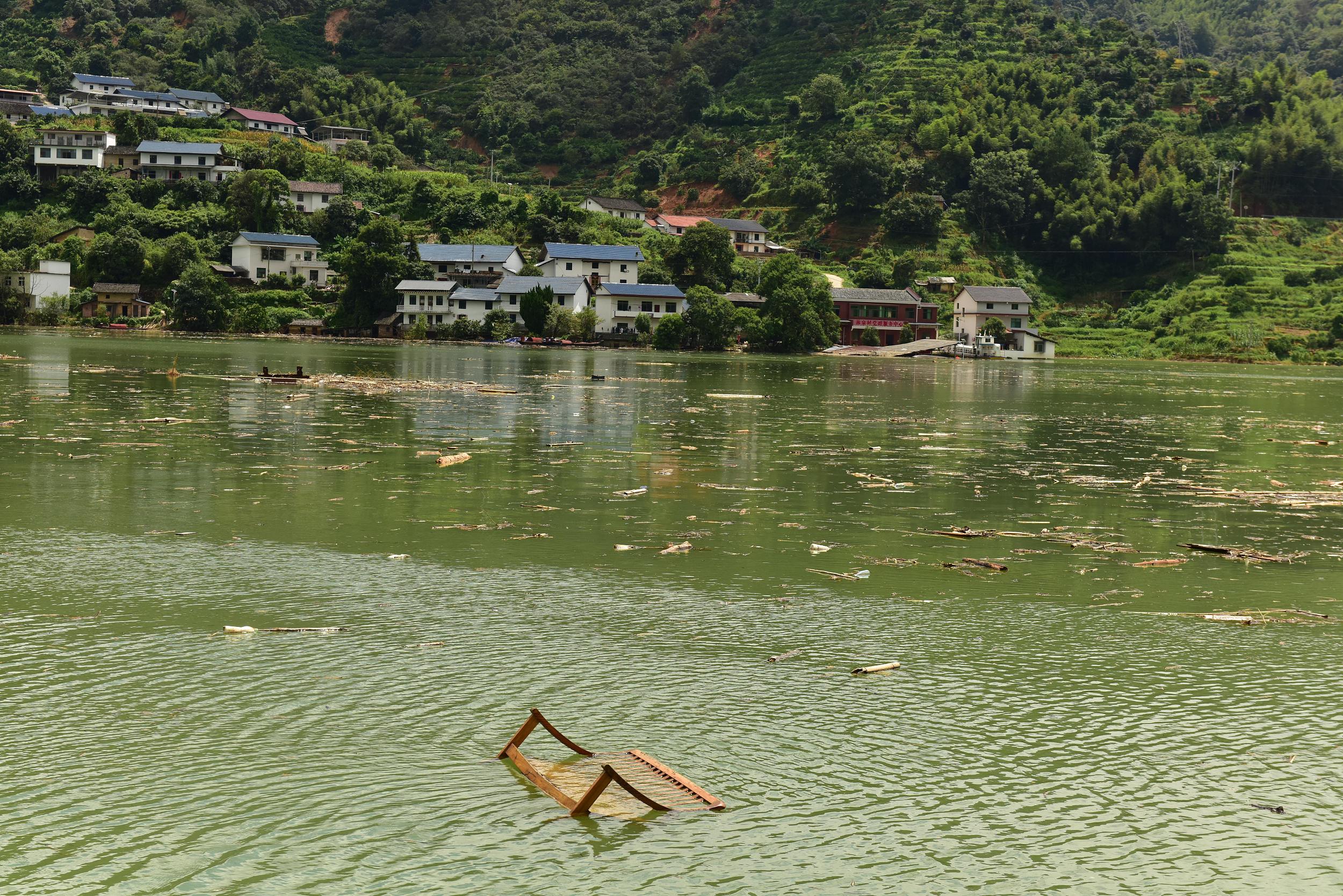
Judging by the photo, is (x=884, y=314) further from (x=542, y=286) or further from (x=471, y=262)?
(x=471, y=262)

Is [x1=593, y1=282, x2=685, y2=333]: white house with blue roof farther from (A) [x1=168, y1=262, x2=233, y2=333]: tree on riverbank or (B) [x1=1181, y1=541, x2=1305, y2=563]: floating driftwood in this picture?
(B) [x1=1181, y1=541, x2=1305, y2=563]: floating driftwood

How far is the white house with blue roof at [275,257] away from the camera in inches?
4299

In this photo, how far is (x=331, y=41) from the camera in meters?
199

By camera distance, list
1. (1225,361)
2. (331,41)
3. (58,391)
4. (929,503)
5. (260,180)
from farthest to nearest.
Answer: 1. (331,41)
2. (260,180)
3. (1225,361)
4. (58,391)
5. (929,503)

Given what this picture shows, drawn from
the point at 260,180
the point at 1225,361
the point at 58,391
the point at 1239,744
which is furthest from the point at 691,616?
the point at 260,180

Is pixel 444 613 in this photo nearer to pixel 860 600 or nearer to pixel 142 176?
pixel 860 600

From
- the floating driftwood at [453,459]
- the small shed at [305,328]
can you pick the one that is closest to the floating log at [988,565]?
the floating driftwood at [453,459]

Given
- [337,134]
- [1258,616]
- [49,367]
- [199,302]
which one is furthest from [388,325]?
[1258,616]

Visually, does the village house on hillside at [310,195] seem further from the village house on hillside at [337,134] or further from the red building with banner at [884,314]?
the red building with banner at [884,314]

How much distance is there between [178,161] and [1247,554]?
12294cm

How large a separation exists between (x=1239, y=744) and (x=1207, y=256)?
407ft

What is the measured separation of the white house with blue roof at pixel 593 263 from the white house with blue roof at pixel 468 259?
3.33m

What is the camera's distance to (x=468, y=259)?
11038 centimetres

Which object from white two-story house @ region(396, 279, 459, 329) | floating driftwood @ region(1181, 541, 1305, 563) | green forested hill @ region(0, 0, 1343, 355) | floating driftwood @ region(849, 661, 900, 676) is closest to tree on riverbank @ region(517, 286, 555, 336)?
white two-story house @ region(396, 279, 459, 329)
